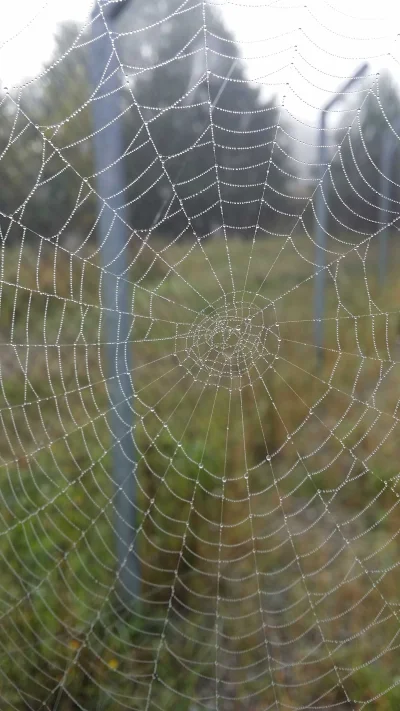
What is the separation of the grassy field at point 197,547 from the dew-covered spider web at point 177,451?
11 millimetres

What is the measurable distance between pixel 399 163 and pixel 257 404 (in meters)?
6.47

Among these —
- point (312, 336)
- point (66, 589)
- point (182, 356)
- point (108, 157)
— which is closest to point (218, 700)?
point (66, 589)

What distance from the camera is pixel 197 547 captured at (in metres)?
2.66

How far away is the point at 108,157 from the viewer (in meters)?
2.20

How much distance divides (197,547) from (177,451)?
0.55 meters

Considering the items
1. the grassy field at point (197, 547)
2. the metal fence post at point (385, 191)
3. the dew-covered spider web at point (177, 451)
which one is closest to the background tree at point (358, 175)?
the metal fence post at point (385, 191)

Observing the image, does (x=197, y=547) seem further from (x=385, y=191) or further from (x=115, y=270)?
(x=385, y=191)

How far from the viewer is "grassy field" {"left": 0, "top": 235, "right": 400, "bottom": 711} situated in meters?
2.23

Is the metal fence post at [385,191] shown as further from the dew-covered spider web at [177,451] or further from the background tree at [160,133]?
the background tree at [160,133]

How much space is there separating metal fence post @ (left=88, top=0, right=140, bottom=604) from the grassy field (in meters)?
0.08

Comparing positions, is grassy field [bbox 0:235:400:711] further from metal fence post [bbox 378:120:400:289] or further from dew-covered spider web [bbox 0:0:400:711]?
metal fence post [bbox 378:120:400:289]

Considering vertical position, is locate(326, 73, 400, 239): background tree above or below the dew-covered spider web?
above

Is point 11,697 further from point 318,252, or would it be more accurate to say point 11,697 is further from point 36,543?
point 318,252

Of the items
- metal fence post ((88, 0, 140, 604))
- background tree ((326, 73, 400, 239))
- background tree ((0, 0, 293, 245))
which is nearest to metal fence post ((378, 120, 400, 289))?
background tree ((326, 73, 400, 239))
